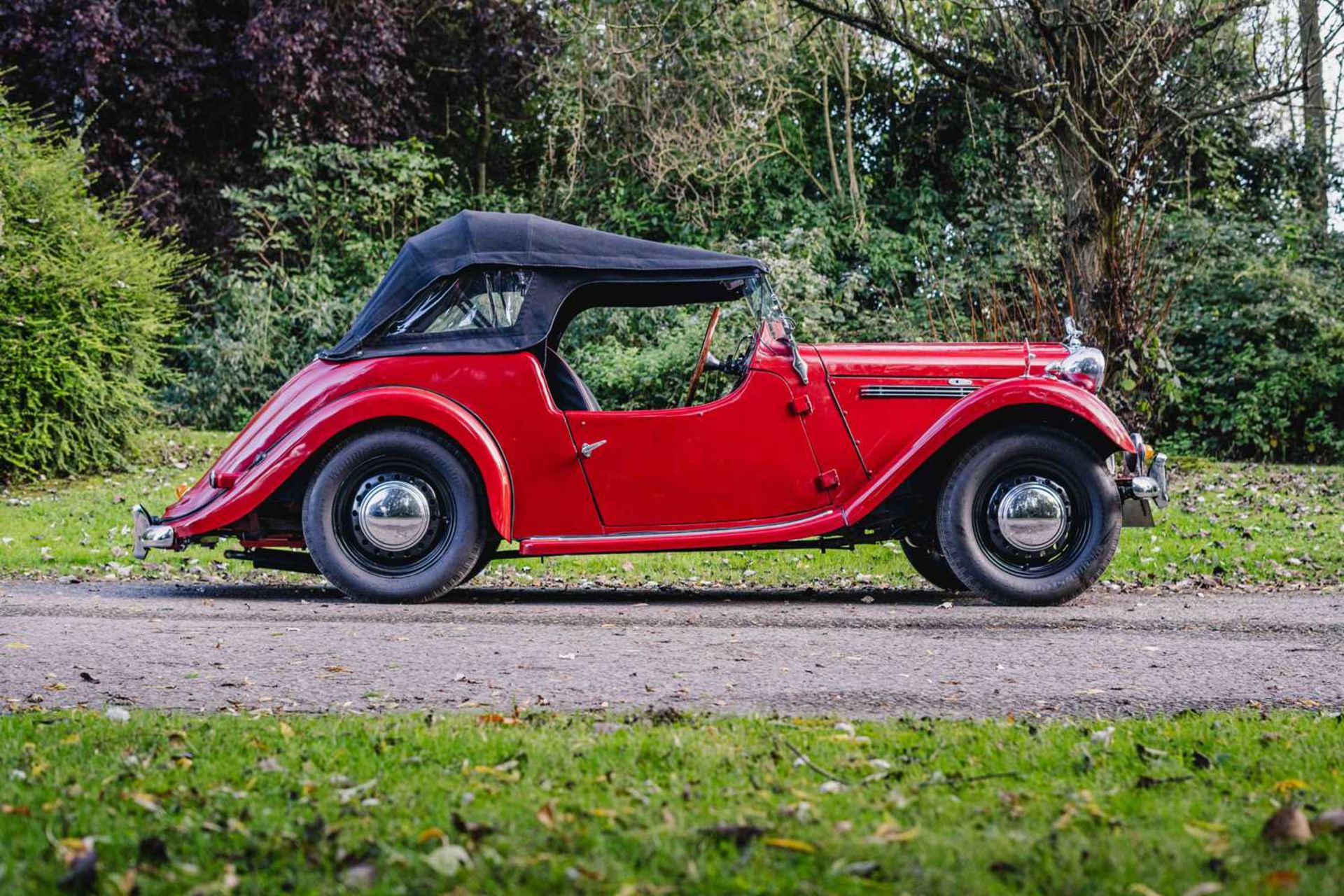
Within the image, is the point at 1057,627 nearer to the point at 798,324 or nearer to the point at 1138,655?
the point at 1138,655

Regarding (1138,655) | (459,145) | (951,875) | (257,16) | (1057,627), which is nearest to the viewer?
(951,875)

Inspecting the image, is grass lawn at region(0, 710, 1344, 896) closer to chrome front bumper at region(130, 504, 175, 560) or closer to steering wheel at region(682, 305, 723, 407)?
chrome front bumper at region(130, 504, 175, 560)

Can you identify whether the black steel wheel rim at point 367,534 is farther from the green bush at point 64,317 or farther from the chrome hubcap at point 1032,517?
the green bush at point 64,317

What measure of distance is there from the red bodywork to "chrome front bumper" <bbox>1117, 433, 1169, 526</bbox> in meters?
0.21

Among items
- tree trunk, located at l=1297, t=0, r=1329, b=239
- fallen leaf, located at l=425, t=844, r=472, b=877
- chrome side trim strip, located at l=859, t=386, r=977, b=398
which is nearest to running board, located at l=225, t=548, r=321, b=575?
chrome side trim strip, located at l=859, t=386, r=977, b=398

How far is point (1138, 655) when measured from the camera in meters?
5.50

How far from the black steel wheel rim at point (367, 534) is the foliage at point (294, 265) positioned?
10.5 metres

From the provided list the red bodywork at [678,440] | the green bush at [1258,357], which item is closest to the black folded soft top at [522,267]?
the red bodywork at [678,440]

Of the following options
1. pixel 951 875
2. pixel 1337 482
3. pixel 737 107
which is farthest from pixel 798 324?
pixel 951 875

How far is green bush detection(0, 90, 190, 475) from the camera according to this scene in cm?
1277

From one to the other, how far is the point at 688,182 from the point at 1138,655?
45.7ft

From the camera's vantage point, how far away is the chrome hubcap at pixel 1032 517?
7070mm

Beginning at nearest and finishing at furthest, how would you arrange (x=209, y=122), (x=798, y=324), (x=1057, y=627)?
(x=1057, y=627), (x=798, y=324), (x=209, y=122)

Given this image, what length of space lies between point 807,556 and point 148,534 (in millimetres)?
4696
